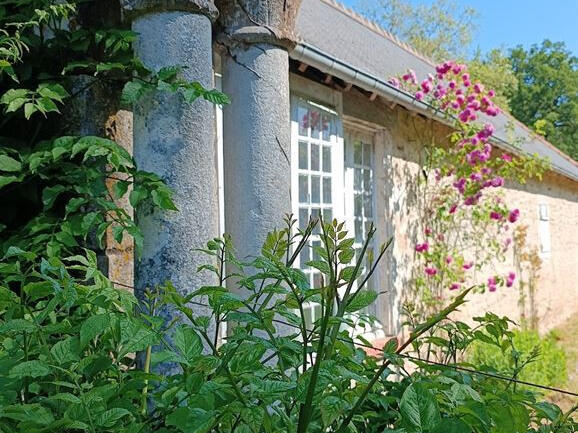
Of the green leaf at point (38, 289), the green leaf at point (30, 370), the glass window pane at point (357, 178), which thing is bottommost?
the green leaf at point (30, 370)

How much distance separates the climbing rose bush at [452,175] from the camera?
21.2 ft

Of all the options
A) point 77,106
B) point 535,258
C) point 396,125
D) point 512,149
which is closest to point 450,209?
point 396,125

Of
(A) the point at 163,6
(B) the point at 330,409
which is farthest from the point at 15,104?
(B) the point at 330,409

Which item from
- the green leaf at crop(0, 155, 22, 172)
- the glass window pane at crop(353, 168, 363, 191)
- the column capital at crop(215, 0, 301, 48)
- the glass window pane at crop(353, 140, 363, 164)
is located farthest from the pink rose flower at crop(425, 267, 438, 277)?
the green leaf at crop(0, 155, 22, 172)

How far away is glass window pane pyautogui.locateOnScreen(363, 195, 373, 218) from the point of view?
6.00 metres

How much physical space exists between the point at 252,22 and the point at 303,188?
2583mm

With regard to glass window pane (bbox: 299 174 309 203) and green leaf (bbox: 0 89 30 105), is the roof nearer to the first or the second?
glass window pane (bbox: 299 174 309 203)

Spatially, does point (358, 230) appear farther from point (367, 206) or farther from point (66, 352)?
point (66, 352)

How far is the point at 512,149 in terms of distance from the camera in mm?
8211

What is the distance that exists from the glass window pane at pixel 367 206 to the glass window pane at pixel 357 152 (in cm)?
38

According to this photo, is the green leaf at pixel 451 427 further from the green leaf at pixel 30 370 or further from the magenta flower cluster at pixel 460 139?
the magenta flower cluster at pixel 460 139

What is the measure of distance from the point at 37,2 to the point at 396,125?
451cm

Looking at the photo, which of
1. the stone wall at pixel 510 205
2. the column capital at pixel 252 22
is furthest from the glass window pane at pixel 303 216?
the column capital at pixel 252 22

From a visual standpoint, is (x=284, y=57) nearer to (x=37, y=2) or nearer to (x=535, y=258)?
(x=37, y=2)
